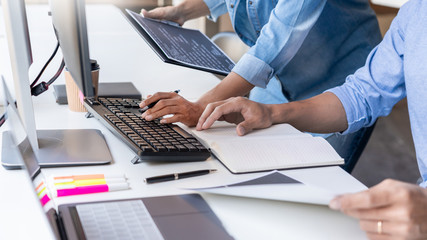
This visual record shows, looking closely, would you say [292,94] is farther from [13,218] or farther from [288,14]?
[13,218]

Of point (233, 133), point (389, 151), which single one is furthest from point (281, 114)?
point (389, 151)

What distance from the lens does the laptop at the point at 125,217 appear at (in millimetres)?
662

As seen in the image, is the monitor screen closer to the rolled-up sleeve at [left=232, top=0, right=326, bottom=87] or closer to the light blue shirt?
the rolled-up sleeve at [left=232, top=0, right=326, bottom=87]

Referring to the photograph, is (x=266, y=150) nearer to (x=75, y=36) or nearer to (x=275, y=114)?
(x=275, y=114)

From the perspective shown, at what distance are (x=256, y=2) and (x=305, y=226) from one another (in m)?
0.87

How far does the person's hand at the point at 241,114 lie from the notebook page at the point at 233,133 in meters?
0.01

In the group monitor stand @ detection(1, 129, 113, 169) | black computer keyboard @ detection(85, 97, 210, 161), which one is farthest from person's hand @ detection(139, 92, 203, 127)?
monitor stand @ detection(1, 129, 113, 169)

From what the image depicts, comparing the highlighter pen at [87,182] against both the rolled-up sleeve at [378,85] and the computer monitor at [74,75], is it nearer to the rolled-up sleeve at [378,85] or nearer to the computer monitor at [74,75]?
the computer monitor at [74,75]

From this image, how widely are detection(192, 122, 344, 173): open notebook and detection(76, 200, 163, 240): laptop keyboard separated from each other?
0.24 meters

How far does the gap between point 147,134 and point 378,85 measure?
57 cm

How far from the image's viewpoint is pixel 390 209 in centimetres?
67

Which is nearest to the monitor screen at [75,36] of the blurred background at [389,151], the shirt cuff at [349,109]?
the shirt cuff at [349,109]

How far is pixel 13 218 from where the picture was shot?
737 millimetres

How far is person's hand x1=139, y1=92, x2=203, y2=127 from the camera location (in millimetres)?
1089
